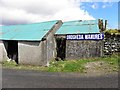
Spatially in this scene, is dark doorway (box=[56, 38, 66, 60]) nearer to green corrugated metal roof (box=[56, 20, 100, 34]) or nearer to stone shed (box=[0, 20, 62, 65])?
stone shed (box=[0, 20, 62, 65])

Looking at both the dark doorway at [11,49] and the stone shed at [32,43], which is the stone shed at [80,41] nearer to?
the stone shed at [32,43]

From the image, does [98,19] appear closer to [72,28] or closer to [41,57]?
[72,28]

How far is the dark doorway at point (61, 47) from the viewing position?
2270 cm

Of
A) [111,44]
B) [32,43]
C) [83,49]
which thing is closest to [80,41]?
[83,49]

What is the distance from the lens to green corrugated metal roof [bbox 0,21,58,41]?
21.8m

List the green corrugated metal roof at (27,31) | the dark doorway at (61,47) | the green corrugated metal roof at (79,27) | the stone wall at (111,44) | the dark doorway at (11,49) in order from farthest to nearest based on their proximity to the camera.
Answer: the dark doorway at (11,49), the dark doorway at (61,47), the green corrugated metal roof at (27,31), the green corrugated metal roof at (79,27), the stone wall at (111,44)

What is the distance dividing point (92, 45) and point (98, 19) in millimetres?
5087

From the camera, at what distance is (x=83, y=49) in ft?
68.6

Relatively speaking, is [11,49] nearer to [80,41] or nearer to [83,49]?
[80,41]

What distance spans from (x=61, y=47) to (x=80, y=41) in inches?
115

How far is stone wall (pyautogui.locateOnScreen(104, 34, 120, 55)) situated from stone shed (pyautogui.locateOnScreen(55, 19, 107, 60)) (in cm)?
90

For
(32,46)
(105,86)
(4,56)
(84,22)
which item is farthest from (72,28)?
(105,86)

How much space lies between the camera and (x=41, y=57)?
20.5m

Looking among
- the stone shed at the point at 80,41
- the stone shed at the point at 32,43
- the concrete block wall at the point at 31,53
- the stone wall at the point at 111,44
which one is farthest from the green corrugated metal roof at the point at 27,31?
the stone wall at the point at 111,44
